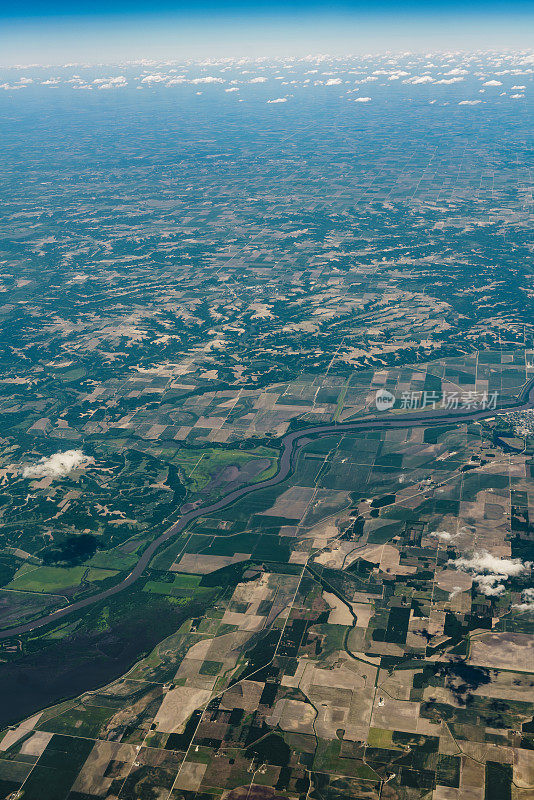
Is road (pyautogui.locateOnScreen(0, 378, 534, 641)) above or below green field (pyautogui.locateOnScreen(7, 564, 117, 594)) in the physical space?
above

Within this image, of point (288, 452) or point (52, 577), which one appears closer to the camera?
point (52, 577)

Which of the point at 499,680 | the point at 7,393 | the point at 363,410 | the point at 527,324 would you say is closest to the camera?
the point at 499,680

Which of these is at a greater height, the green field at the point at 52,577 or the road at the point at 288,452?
the road at the point at 288,452

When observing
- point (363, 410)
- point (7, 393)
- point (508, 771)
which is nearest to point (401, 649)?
point (508, 771)

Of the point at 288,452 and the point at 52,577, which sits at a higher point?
the point at 288,452

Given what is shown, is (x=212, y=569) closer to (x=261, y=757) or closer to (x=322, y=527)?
(x=322, y=527)

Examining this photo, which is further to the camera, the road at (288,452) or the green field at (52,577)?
the green field at (52,577)

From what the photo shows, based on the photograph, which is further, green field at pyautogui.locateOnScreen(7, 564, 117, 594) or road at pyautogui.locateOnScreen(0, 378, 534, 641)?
green field at pyautogui.locateOnScreen(7, 564, 117, 594)

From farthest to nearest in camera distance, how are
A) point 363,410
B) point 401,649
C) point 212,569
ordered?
point 363,410 < point 212,569 < point 401,649
